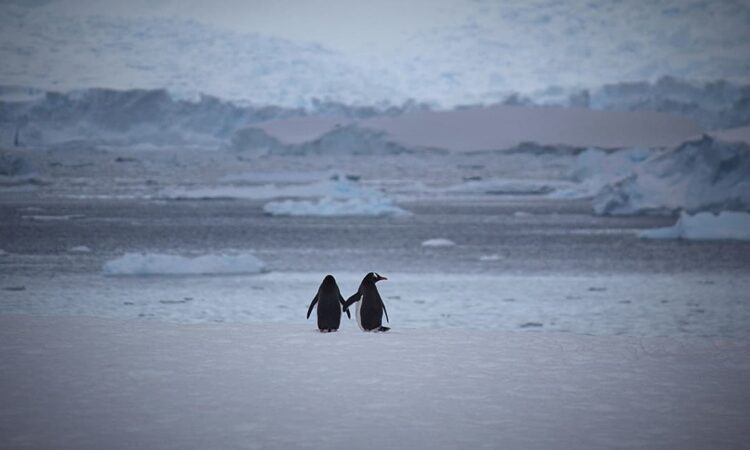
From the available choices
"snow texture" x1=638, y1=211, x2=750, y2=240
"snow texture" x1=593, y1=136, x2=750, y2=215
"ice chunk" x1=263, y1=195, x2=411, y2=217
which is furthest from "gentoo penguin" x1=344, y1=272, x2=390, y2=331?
"ice chunk" x1=263, y1=195, x2=411, y2=217

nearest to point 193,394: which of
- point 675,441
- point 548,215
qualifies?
point 675,441

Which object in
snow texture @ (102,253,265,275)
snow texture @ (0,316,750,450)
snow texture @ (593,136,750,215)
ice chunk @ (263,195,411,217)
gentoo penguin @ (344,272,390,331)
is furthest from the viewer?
ice chunk @ (263,195,411,217)

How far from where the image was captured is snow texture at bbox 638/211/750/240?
21.3m

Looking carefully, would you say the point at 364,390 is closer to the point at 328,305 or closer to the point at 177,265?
the point at 328,305

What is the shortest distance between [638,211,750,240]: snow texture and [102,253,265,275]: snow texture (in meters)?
10.2

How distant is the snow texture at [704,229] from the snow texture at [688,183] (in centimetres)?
169

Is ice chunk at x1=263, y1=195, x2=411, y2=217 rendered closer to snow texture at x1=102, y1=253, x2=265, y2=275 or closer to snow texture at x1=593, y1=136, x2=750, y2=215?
snow texture at x1=593, y1=136, x2=750, y2=215

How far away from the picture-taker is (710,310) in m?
11.3

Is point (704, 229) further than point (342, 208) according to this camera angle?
No

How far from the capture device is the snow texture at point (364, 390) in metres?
3.84

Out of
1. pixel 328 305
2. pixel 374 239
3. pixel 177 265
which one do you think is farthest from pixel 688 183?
pixel 328 305

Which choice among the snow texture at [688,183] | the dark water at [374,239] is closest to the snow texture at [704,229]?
the dark water at [374,239]

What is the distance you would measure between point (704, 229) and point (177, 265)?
476 inches

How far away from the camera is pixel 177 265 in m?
14.4
